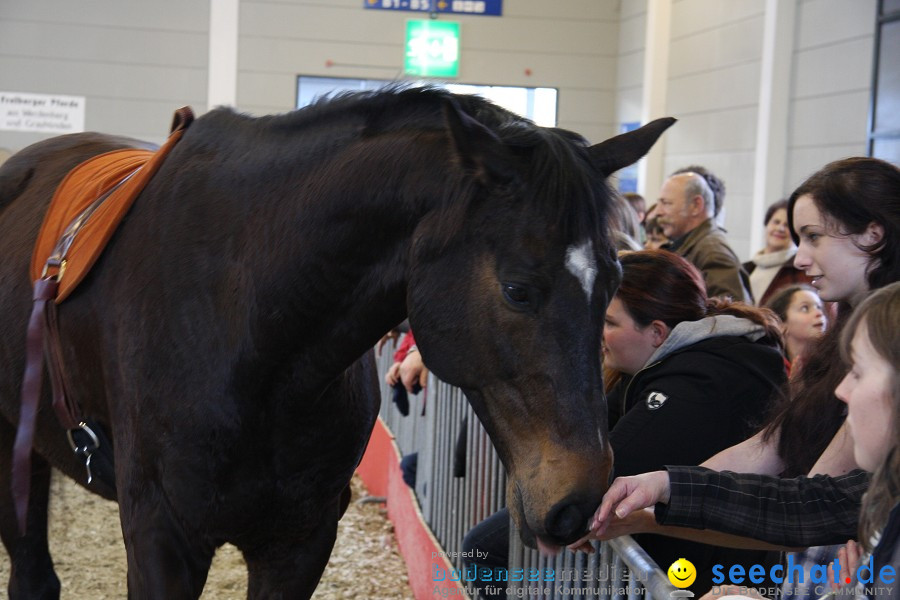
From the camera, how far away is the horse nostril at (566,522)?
4.75 ft

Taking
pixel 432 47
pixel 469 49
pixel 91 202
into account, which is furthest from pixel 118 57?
pixel 91 202

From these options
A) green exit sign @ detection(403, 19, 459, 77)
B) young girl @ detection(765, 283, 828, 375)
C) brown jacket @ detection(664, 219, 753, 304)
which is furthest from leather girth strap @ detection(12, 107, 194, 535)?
green exit sign @ detection(403, 19, 459, 77)

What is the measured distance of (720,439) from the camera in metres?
2.30

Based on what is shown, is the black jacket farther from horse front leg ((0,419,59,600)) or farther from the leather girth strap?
horse front leg ((0,419,59,600))

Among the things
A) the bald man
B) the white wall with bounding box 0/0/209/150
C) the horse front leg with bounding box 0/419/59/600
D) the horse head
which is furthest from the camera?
the white wall with bounding box 0/0/209/150

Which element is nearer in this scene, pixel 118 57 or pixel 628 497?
pixel 628 497

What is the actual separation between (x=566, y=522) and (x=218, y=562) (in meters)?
3.05

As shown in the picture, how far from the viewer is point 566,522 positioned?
4.77 ft

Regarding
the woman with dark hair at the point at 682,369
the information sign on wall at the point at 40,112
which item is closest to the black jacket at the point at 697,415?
the woman with dark hair at the point at 682,369

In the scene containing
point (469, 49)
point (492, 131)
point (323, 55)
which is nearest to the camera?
point (492, 131)

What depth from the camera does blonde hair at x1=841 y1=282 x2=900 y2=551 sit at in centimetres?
135

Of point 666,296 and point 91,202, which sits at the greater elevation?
point 91,202

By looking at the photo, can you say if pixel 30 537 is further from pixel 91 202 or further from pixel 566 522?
pixel 566 522

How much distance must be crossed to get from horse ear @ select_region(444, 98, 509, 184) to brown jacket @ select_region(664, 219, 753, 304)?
10.6ft
